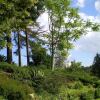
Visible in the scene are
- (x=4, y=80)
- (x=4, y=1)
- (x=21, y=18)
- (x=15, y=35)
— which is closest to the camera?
(x=4, y=80)

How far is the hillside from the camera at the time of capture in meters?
22.7

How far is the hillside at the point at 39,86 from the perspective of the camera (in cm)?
2273

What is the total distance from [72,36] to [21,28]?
692cm

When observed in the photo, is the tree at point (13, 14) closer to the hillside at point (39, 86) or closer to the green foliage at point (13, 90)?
the hillside at point (39, 86)

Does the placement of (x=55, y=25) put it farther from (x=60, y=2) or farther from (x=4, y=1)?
(x=4, y=1)

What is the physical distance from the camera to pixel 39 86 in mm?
26281

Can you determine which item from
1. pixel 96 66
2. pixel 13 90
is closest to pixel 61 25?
pixel 96 66

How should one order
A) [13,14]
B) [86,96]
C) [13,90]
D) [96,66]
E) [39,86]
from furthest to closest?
[96,66], [13,14], [86,96], [39,86], [13,90]

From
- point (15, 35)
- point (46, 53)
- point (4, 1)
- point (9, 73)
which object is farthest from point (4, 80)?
point (46, 53)

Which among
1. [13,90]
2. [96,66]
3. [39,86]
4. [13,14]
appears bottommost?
[13,90]

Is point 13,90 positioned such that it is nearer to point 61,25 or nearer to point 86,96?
point 86,96

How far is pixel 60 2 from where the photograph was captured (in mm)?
45438

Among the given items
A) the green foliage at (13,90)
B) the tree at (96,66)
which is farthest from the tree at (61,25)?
the green foliage at (13,90)

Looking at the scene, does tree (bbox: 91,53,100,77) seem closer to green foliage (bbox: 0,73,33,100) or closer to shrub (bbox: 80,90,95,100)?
shrub (bbox: 80,90,95,100)
